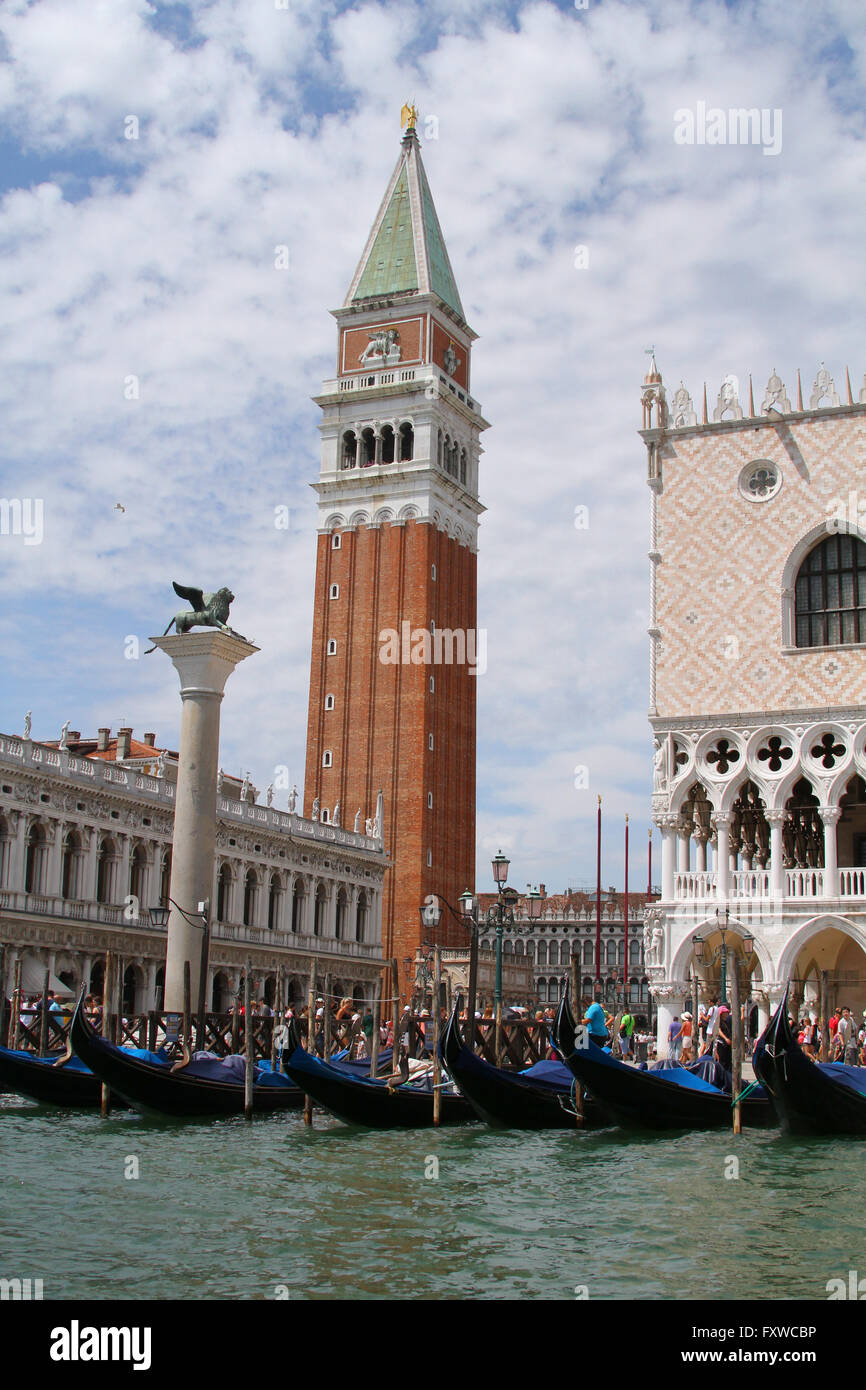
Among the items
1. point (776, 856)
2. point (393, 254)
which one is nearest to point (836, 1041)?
point (776, 856)

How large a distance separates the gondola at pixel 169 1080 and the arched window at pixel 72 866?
1593 centimetres

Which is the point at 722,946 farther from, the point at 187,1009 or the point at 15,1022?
the point at 15,1022

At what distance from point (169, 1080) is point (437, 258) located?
4474 centimetres

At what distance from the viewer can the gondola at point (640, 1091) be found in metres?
15.4

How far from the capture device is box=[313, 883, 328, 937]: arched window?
43531 millimetres

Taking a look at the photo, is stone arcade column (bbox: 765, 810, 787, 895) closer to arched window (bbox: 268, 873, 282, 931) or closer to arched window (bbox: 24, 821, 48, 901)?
arched window (bbox: 24, 821, 48, 901)

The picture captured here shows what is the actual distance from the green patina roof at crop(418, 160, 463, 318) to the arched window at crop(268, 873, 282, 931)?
24.5 m

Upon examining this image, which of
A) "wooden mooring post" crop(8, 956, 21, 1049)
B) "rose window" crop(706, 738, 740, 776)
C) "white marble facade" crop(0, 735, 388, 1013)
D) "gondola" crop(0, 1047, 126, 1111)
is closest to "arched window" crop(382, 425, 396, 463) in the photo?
"white marble facade" crop(0, 735, 388, 1013)

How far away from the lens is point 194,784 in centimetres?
1947

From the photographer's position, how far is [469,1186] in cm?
1192

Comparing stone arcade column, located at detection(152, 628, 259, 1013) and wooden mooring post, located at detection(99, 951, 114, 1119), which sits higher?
stone arcade column, located at detection(152, 628, 259, 1013)
